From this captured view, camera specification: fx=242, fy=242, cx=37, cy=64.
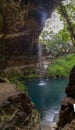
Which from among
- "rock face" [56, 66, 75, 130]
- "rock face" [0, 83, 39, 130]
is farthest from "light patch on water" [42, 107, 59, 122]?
"rock face" [0, 83, 39, 130]

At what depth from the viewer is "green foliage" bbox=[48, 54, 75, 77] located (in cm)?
5247

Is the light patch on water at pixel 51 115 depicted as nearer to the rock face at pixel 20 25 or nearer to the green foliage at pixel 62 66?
the rock face at pixel 20 25

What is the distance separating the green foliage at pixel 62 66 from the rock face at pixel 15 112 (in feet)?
140

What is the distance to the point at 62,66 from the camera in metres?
57.0

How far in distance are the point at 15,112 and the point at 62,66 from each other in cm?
4933

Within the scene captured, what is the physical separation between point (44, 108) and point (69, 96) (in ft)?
43.4

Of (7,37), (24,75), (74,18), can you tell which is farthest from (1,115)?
(24,75)

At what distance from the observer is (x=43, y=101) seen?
27.5 metres

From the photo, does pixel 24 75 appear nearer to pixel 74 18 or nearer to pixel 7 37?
pixel 7 37

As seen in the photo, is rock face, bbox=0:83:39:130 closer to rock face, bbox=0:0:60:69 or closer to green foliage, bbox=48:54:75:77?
rock face, bbox=0:0:60:69

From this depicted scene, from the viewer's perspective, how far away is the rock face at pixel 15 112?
7766 mm

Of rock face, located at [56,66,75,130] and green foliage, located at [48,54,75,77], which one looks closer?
rock face, located at [56,66,75,130]

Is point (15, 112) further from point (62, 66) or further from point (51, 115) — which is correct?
point (62, 66)

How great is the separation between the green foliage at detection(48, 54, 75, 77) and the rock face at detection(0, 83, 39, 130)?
42.7m
